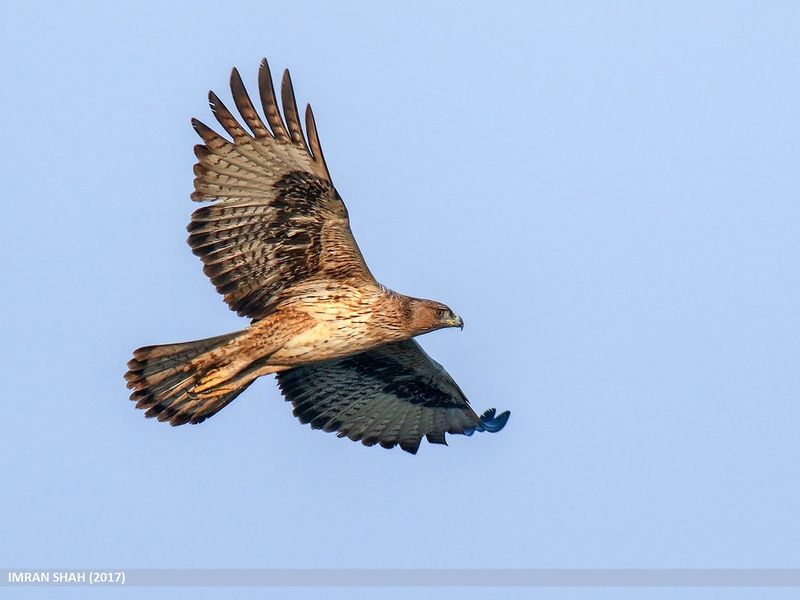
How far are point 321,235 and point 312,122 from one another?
110 cm

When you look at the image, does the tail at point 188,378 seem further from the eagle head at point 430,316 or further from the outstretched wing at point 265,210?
the eagle head at point 430,316

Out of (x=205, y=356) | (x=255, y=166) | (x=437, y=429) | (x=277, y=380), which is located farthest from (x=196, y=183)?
(x=437, y=429)

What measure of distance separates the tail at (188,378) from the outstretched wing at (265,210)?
0.46 meters

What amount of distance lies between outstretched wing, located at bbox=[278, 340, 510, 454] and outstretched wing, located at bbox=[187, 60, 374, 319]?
1.58 metres

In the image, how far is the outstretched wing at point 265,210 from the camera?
1323 centimetres

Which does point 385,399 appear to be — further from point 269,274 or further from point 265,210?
point 265,210

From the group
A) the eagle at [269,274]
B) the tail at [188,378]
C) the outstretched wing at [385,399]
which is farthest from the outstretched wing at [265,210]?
the outstretched wing at [385,399]

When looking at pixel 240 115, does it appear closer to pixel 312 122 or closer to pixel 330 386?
pixel 312 122

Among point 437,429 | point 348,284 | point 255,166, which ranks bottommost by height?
point 437,429

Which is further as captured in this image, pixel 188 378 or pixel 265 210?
pixel 188 378

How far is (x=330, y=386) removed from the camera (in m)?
15.4

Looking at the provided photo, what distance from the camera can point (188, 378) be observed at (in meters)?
13.8

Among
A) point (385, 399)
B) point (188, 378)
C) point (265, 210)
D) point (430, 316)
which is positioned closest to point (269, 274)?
point (265, 210)

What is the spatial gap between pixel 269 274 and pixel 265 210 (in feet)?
2.01
